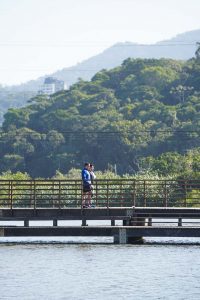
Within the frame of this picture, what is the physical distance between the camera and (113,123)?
518ft

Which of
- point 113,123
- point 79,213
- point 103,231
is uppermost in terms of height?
point 113,123

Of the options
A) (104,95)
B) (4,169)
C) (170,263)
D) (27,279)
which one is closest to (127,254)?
(170,263)

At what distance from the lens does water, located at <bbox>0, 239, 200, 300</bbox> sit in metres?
35.6

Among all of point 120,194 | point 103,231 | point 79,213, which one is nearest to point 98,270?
point 103,231

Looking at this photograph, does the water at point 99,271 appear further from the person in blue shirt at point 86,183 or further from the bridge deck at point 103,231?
the person in blue shirt at point 86,183

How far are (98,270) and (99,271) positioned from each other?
283mm

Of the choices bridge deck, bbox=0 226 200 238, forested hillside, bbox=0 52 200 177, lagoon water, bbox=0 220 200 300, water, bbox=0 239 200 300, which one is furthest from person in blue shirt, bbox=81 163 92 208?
forested hillside, bbox=0 52 200 177

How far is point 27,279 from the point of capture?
3838 centimetres

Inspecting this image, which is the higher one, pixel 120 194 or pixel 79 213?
pixel 120 194

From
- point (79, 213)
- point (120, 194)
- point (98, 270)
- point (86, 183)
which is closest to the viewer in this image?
point (98, 270)

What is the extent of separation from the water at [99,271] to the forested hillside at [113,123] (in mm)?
79277

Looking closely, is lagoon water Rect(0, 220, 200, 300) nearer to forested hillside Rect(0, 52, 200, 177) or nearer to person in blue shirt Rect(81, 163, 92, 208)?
person in blue shirt Rect(81, 163, 92, 208)

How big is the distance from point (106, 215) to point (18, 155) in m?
105

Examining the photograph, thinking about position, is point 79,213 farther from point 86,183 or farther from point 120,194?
point 120,194
